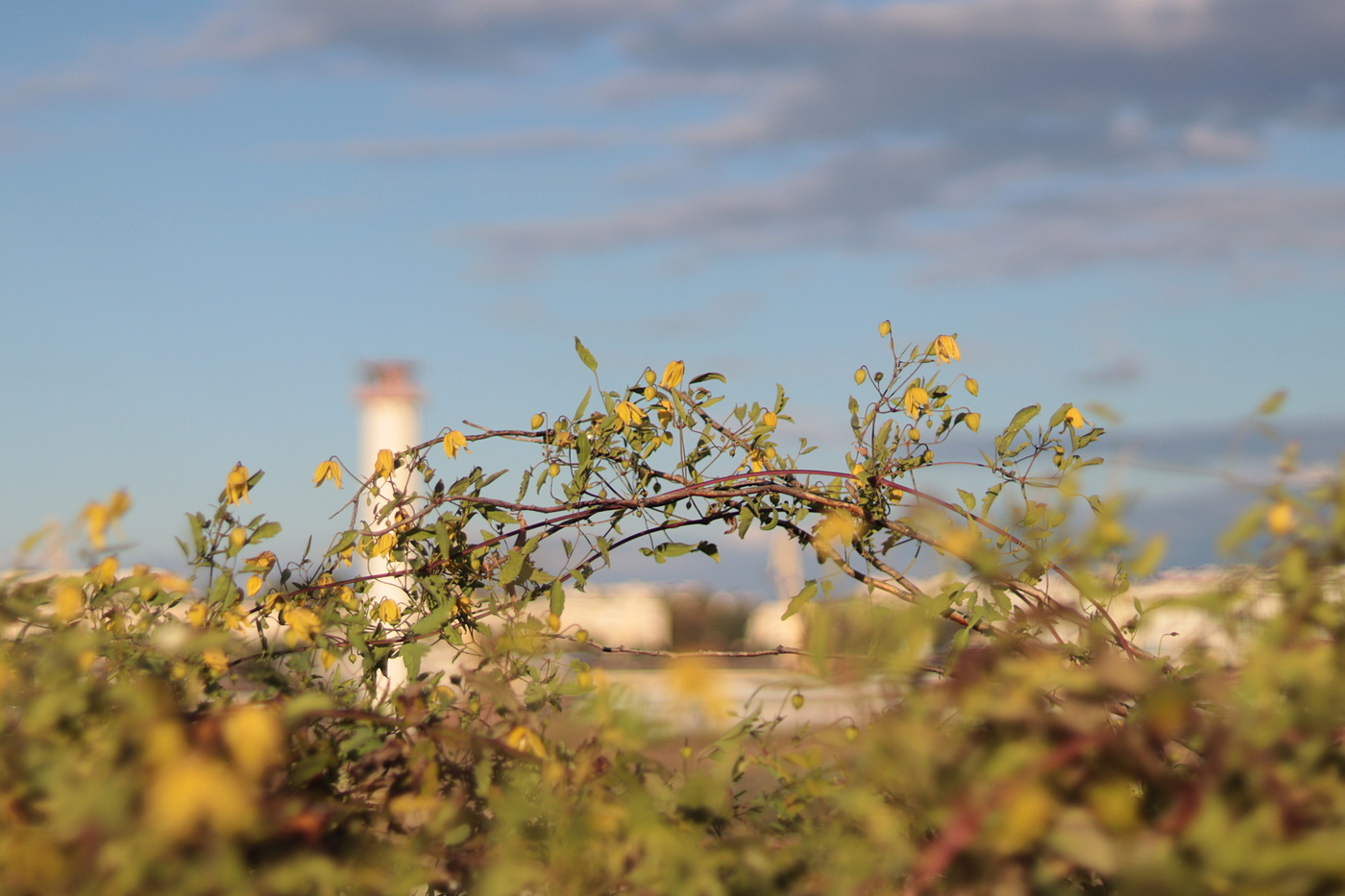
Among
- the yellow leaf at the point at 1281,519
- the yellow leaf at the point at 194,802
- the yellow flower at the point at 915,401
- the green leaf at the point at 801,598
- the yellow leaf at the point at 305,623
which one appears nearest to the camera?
the yellow leaf at the point at 194,802

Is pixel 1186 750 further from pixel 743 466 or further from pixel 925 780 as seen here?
pixel 743 466

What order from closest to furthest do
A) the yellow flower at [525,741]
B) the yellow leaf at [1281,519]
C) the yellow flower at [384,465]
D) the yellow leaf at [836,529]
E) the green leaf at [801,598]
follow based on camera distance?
the yellow leaf at [1281,519], the yellow flower at [525,741], the yellow leaf at [836,529], the green leaf at [801,598], the yellow flower at [384,465]

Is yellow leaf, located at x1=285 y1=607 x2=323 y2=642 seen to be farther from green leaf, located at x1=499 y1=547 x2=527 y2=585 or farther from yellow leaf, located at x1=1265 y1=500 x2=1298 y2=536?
yellow leaf, located at x1=1265 y1=500 x2=1298 y2=536

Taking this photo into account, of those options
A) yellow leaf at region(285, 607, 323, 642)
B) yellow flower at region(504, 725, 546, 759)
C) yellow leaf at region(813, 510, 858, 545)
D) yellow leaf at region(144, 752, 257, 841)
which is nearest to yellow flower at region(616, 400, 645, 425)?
yellow leaf at region(813, 510, 858, 545)

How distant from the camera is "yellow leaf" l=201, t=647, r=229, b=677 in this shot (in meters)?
1.70

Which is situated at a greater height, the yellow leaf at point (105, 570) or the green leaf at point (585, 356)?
the green leaf at point (585, 356)

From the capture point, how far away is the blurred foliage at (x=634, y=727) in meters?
0.94

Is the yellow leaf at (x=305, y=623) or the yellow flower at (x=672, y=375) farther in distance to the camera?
the yellow flower at (x=672, y=375)

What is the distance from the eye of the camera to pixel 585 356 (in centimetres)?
249

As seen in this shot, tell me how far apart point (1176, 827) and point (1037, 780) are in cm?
11

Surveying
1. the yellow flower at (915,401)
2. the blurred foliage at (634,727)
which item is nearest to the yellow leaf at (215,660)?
the blurred foliage at (634,727)

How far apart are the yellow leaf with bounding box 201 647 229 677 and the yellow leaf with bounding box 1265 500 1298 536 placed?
1368 millimetres

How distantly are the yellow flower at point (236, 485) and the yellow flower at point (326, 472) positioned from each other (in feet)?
1.43

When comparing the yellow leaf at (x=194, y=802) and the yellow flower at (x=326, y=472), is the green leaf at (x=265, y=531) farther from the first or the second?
the yellow leaf at (x=194, y=802)
